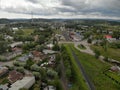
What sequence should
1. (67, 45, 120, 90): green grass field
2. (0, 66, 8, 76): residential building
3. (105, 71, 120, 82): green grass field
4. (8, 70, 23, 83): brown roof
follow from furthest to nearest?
(0, 66, 8, 76): residential building → (105, 71, 120, 82): green grass field → (8, 70, 23, 83): brown roof → (67, 45, 120, 90): green grass field

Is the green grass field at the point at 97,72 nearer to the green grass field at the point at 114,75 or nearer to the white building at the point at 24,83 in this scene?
the green grass field at the point at 114,75

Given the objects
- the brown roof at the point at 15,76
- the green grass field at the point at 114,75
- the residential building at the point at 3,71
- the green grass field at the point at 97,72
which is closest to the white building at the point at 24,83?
the brown roof at the point at 15,76

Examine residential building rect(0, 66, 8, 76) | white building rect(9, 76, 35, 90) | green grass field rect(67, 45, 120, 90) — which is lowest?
green grass field rect(67, 45, 120, 90)

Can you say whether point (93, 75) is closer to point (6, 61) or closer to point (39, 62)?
point (39, 62)

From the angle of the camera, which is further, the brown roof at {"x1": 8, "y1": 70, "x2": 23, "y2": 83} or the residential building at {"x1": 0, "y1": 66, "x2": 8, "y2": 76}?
the residential building at {"x1": 0, "y1": 66, "x2": 8, "y2": 76}

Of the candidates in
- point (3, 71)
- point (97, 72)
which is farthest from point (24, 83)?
point (97, 72)

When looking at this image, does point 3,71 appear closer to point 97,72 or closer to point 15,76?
point 15,76

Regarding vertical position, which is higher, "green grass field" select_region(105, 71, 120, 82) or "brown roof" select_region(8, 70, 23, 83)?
"brown roof" select_region(8, 70, 23, 83)

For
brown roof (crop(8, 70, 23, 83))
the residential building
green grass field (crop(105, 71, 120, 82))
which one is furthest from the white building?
green grass field (crop(105, 71, 120, 82))

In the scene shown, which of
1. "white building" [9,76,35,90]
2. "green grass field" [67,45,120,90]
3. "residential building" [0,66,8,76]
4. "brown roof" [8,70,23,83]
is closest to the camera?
"white building" [9,76,35,90]

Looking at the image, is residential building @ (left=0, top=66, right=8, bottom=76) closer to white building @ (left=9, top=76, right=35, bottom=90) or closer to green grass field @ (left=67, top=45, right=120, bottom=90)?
white building @ (left=9, top=76, right=35, bottom=90)
